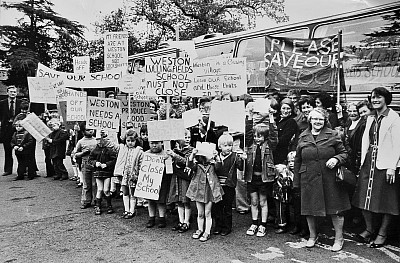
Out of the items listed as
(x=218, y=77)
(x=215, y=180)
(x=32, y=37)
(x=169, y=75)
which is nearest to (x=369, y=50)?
(x=218, y=77)

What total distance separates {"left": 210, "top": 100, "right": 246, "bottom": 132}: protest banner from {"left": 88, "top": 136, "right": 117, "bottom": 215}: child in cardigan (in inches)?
71.8

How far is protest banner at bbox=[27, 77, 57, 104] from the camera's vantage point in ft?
29.9

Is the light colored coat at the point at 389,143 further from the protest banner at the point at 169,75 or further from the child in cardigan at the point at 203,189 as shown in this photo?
the protest banner at the point at 169,75

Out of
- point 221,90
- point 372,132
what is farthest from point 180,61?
point 372,132

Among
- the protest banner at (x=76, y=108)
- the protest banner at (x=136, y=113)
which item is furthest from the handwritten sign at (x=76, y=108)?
the protest banner at (x=136, y=113)

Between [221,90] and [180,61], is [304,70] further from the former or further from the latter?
[180,61]

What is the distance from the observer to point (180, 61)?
6059 mm

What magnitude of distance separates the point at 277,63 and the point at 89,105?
3.14 m

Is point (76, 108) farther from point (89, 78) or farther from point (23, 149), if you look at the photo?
point (23, 149)

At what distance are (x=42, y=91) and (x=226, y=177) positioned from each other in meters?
5.44

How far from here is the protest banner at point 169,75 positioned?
6031 mm

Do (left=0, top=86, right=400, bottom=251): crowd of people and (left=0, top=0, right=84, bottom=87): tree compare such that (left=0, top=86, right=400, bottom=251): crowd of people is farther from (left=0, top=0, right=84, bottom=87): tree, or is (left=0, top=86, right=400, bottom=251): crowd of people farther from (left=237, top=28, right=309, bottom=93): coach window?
(left=0, top=0, right=84, bottom=87): tree

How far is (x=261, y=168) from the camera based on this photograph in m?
5.38

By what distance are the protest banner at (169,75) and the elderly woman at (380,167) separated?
96.7 inches
